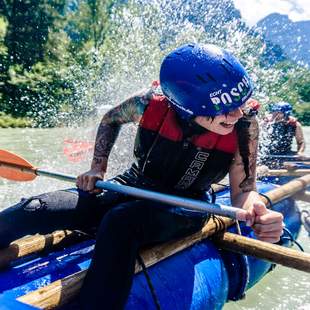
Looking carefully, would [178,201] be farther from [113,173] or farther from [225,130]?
[113,173]

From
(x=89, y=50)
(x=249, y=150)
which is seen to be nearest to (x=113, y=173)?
(x=249, y=150)

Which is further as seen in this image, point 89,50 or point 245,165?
point 89,50

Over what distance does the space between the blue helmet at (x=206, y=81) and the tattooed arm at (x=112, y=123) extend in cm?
34

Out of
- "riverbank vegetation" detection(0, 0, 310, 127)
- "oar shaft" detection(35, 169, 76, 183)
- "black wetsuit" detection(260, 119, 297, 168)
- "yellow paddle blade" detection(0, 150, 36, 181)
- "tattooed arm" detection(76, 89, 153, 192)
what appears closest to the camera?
"tattooed arm" detection(76, 89, 153, 192)

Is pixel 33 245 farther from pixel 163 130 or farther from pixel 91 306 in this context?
pixel 163 130

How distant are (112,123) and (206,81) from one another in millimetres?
825

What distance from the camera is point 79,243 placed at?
274cm

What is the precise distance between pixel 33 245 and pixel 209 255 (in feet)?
3.85

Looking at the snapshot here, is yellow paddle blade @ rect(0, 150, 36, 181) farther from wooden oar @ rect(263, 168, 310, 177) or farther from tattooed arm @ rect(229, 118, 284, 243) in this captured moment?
wooden oar @ rect(263, 168, 310, 177)

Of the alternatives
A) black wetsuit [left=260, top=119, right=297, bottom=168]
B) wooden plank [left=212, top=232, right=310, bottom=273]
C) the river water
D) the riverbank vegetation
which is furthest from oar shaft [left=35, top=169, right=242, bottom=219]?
the riverbank vegetation

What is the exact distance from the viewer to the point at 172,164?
2668 millimetres

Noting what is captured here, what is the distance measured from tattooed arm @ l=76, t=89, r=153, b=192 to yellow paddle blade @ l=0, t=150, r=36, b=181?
0.65 metres

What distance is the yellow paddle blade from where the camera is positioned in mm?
3262

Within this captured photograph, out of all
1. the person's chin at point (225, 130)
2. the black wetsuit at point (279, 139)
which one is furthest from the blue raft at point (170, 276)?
the black wetsuit at point (279, 139)
